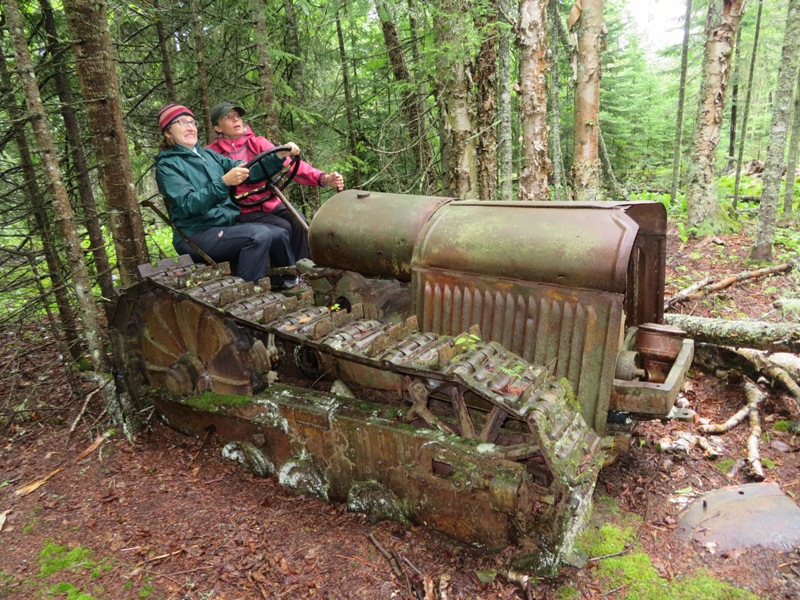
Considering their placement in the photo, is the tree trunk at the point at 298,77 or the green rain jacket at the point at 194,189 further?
the tree trunk at the point at 298,77

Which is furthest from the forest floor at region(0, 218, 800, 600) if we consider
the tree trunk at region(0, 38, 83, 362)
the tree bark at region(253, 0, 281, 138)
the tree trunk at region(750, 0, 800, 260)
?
the tree trunk at region(750, 0, 800, 260)

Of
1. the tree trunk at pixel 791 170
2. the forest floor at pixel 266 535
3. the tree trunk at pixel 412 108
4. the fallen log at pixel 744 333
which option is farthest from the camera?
the tree trunk at pixel 791 170

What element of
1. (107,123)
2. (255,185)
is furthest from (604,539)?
(107,123)

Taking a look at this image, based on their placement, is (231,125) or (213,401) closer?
(213,401)

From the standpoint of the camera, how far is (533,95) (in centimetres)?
600

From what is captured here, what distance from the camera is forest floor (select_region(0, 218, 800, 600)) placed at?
2.59 m

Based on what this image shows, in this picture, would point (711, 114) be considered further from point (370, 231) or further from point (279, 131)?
point (370, 231)

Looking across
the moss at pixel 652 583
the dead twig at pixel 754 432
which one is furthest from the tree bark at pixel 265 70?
the moss at pixel 652 583

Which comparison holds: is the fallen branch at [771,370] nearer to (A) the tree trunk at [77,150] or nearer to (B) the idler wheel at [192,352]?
(B) the idler wheel at [192,352]

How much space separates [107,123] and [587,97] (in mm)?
5872

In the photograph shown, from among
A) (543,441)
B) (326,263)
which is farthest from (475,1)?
(543,441)

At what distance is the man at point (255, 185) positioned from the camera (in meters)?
4.58

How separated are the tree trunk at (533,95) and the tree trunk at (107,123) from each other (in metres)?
4.24

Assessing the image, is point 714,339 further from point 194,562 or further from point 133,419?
point 133,419
